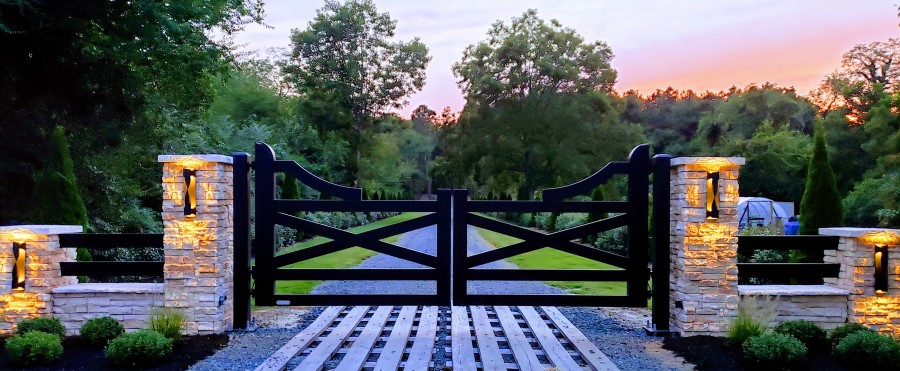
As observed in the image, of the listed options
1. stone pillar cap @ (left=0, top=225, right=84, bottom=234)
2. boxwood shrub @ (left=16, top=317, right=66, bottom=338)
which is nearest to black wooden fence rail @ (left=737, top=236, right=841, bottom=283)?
boxwood shrub @ (left=16, top=317, right=66, bottom=338)

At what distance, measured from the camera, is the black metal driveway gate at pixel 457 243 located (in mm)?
5742

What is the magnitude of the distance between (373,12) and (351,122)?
23.7 feet

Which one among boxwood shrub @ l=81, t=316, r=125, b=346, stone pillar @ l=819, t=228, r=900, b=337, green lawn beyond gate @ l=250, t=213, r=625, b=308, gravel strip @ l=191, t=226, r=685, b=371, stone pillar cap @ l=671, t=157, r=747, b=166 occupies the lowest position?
green lawn beyond gate @ l=250, t=213, r=625, b=308

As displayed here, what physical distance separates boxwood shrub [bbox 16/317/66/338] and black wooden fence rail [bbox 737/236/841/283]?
6279 mm

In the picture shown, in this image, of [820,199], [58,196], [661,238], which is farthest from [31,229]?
[820,199]

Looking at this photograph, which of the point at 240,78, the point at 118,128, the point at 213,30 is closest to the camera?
the point at 118,128

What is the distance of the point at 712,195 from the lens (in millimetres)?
5520

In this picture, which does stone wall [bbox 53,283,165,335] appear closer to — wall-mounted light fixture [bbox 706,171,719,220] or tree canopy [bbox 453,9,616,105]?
wall-mounted light fixture [bbox 706,171,719,220]

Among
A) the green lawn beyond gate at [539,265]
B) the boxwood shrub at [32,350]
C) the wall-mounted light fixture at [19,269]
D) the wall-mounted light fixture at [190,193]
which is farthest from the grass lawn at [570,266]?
the wall-mounted light fixture at [19,269]

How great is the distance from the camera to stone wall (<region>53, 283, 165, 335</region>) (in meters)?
5.61

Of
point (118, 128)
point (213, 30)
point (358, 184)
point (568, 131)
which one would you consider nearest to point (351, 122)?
point (358, 184)

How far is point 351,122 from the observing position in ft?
117

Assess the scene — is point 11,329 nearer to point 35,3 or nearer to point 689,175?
point 35,3

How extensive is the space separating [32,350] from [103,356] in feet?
1.64
